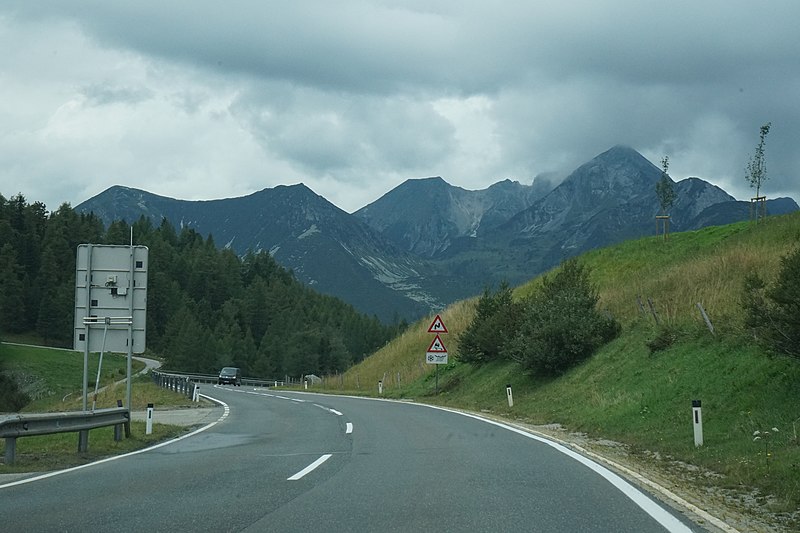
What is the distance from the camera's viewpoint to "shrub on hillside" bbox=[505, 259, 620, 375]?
28.9 m

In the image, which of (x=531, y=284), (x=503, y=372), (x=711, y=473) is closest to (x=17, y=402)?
(x=531, y=284)

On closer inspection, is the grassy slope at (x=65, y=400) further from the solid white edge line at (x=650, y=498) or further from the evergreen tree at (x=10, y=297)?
the evergreen tree at (x=10, y=297)

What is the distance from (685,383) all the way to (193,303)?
430 ft

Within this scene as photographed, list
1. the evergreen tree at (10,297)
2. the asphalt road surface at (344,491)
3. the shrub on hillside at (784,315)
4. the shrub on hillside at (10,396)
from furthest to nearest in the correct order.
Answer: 1. the evergreen tree at (10,297)
2. the shrub on hillside at (10,396)
3. the shrub on hillside at (784,315)
4. the asphalt road surface at (344,491)

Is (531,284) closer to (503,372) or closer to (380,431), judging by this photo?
(503,372)

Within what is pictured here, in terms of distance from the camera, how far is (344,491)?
962cm

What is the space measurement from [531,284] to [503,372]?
21603mm

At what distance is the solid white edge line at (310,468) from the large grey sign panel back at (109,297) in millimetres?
6055

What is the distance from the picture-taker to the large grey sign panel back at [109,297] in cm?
1764

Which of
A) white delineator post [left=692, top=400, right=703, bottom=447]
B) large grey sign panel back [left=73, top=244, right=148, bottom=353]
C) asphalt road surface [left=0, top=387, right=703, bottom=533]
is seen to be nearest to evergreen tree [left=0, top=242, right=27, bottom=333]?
large grey sign panel back [left=73, top=244, right=148, bottom=353]

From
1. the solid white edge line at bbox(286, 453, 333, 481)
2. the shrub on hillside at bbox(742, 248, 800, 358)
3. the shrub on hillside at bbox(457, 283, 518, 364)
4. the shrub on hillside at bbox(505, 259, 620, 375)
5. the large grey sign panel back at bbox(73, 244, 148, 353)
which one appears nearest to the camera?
the solid white edge line at bbox(286, 453, 333, 481)

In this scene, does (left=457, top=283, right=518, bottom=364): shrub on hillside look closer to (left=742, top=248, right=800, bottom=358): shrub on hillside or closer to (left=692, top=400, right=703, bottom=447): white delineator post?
(left=742, top=248, right=800, bottom=358): shrub on hillside

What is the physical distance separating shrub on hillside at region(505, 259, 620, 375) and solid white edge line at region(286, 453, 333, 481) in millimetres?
16518

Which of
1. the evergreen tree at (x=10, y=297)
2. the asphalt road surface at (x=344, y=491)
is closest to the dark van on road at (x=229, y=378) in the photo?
the evergreen tree at (x=10, y=297)
